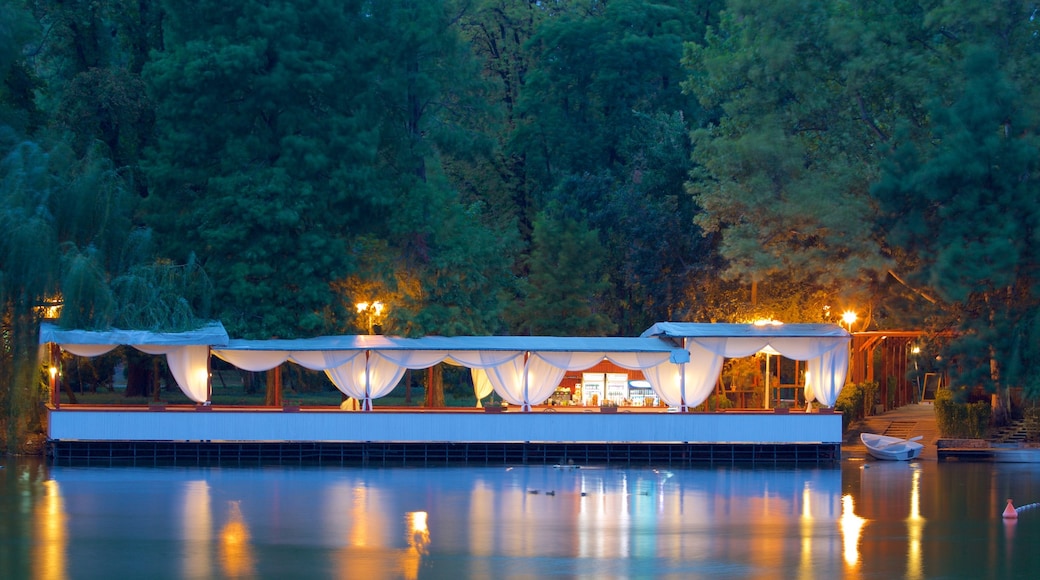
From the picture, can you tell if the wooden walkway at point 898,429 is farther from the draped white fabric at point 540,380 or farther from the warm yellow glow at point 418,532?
the warm yellow glow at point 418,532

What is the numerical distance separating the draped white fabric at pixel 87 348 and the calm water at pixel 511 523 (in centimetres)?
283

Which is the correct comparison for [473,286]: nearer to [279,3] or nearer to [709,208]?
[709,208]

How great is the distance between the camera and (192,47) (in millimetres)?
35219

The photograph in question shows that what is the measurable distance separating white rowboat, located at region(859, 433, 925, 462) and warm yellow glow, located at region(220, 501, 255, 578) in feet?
58.9

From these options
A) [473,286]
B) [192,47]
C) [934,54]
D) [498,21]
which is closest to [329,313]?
[473,286]

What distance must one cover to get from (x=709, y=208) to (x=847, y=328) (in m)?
5.37

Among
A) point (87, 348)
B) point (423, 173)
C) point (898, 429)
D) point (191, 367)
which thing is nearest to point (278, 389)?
point (191, 367)

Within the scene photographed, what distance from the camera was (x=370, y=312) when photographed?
3838 cm

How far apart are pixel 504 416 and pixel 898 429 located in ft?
44.5

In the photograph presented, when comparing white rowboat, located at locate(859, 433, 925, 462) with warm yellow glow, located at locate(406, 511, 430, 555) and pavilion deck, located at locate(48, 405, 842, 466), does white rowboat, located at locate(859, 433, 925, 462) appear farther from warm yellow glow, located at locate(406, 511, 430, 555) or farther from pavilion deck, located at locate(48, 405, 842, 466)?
warm yellow glow, located at locate(406, 511, 430, 555)

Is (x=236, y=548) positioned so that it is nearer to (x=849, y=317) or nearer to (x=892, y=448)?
(x=892, y=448)

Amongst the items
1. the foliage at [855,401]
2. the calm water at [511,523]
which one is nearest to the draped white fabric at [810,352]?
the foliage at [855,401]

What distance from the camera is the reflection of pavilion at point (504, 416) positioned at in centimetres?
3212

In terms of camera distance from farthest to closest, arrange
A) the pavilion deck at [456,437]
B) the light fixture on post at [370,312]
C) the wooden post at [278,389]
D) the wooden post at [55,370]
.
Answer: the light fixture on post at [370,312] < the wooden post at [278,389] < the pavilion deck at [456,437] < the wooden post at [55,370]
